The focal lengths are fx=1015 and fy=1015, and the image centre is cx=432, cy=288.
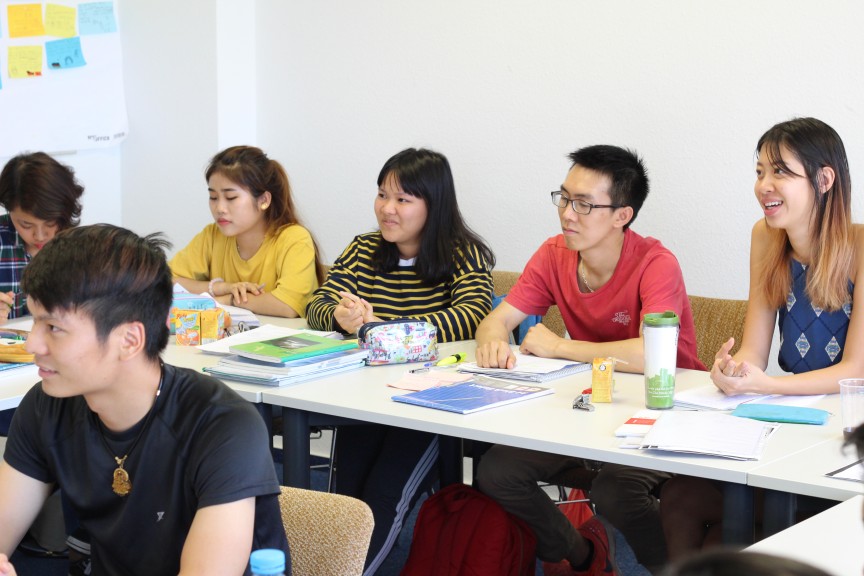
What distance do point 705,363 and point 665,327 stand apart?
0.87 metres

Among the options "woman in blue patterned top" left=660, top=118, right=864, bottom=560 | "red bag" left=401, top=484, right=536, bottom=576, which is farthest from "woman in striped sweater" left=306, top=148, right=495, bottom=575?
"woman in blue patterned top" left=660, top=118, right=864, bottom=560

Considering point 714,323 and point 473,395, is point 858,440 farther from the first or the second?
point 714,323

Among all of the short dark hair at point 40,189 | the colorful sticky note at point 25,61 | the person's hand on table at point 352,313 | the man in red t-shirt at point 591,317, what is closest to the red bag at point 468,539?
the man in red t-shirt at point 591,317

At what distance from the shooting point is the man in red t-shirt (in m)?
2.56

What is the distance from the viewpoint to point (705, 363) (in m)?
3.00

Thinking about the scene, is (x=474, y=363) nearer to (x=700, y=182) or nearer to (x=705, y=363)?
(x=705, y=363)

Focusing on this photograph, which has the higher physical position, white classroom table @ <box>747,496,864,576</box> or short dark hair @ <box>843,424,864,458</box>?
short dark hair @ <box>843,424,864,458</box>

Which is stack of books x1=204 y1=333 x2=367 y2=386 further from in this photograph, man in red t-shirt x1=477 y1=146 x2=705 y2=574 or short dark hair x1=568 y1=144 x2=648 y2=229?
short dark hair x1=568 y1=144 x2=648 y2=229

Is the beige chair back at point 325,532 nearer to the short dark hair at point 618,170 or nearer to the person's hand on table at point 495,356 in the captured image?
the person's hand on table at point 495,356

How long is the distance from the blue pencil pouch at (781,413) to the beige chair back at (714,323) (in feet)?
2.45

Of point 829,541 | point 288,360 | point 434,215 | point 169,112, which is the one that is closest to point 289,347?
point 288,360

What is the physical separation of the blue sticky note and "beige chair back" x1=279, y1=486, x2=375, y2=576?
326 cm

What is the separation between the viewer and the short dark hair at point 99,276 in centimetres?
145

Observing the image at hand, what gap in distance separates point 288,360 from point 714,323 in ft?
4.16
